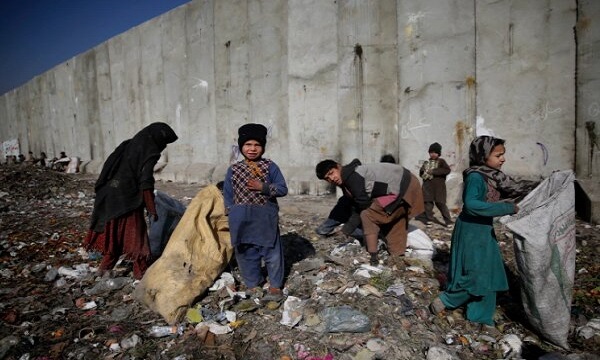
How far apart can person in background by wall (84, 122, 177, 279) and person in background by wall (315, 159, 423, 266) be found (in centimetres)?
151

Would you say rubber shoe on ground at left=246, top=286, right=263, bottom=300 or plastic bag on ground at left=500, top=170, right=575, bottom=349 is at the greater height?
plastic bag on ground at left=500, top=170, right=575, bottom=349

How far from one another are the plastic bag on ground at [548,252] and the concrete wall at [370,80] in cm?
359

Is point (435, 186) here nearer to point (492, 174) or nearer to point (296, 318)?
point (492, 174)

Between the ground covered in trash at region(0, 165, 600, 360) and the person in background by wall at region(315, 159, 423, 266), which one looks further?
the person in background by wall at region(315, 159, 423, 266)

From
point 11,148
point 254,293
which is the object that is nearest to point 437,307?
point 254,293

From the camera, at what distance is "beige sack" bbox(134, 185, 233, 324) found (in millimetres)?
2641

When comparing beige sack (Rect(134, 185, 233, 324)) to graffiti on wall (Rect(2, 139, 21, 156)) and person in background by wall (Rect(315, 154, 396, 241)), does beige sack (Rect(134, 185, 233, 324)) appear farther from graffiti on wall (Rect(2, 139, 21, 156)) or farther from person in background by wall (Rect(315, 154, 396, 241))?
graffiti on wall (Rect(2, 139, 21, 156))

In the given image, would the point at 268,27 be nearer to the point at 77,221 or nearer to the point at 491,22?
the point at 491,22

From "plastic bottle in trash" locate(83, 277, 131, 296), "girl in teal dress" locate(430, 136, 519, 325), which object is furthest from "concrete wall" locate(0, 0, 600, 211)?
"plastic bottle in trash" locate(83, 277, 131, 296)

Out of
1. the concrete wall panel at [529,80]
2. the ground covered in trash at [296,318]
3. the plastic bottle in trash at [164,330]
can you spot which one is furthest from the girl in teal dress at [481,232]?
the concrete wall panel at [529,80]

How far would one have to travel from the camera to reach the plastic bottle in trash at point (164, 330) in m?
2.43

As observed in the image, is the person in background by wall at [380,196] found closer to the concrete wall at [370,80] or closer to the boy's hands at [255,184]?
the boy's hands at [255,184]

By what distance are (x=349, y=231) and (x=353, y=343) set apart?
1.83 meters

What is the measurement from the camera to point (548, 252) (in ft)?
6.96
